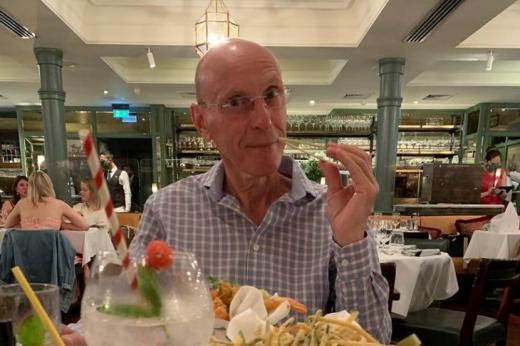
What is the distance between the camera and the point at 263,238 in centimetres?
113

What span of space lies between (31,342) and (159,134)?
8987 mm

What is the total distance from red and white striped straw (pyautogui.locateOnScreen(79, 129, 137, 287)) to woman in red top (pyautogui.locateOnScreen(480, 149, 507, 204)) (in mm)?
6302

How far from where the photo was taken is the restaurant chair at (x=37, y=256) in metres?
3.16

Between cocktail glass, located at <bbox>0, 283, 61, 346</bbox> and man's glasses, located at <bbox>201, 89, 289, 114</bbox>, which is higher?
man's glasses, located at <bbox>201, 89, 289, 114</bbox>

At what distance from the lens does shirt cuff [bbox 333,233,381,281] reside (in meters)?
0.93

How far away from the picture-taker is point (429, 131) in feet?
30.4

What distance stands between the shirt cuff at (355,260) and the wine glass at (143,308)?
0.49 meters

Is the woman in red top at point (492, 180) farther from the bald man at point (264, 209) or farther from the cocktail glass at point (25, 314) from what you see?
the cocktail glass at point (25, 314)

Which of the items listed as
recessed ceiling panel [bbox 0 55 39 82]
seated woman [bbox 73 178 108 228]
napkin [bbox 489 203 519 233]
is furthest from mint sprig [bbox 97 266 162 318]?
recessed ceiling panel [bbox 0 55 39 82]

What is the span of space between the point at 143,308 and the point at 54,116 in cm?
516

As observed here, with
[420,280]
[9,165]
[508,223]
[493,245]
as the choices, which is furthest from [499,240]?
[9,165]

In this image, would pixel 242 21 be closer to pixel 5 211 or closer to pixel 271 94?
pixel 271 94

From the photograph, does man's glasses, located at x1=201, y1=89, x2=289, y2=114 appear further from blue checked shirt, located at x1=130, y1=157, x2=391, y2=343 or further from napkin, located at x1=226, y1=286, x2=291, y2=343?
napkin, located at x1=226, y1=286, x2=291, y2=343

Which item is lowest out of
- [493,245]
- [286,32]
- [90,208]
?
[493,245]
